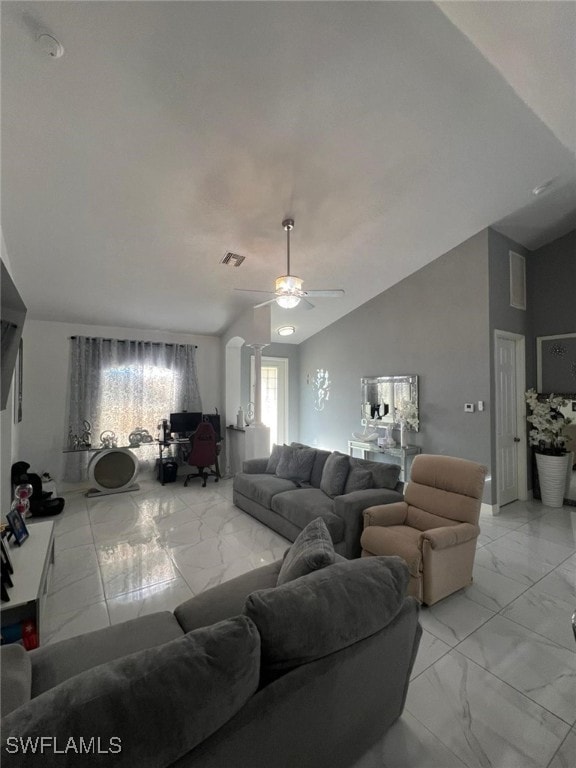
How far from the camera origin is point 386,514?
8.39ft

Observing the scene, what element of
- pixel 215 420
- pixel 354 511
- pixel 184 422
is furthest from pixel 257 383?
pixel 354 511

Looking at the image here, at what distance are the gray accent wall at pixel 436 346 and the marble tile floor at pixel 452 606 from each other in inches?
44.7

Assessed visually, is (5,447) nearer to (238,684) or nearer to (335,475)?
(335,475)

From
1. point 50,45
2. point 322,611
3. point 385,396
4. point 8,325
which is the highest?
point 50,45

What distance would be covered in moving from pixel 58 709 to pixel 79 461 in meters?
4.84

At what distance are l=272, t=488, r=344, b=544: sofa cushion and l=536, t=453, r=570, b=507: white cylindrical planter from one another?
302 cm

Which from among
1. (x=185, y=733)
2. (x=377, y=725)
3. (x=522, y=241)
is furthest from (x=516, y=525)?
(x=185, y=733)

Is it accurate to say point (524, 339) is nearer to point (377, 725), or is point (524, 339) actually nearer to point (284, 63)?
point (284, 63)

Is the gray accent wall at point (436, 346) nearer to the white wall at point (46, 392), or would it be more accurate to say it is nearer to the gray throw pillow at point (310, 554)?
the gray throw pillow at point (310, 554)

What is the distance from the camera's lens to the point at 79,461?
480cm

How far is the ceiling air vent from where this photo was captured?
3.62m

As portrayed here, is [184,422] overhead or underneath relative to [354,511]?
overhead

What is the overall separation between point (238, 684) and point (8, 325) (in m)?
1.89

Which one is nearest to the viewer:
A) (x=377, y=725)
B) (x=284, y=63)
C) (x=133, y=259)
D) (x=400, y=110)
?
(x=377, y=725)
